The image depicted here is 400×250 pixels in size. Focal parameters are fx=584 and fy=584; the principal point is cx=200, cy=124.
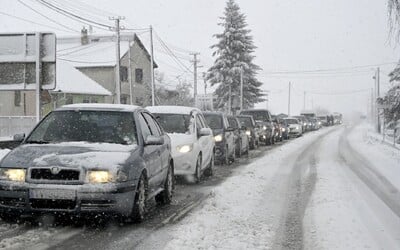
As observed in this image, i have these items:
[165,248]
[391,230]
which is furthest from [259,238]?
[391,230]

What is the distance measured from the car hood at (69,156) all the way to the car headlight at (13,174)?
0.18 feet

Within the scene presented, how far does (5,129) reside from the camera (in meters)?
31.4

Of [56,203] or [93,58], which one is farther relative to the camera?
[93,58]

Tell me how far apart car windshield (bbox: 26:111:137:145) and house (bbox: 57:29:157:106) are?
43.4 metres

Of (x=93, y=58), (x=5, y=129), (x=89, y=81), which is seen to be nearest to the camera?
(x=5, y=129)

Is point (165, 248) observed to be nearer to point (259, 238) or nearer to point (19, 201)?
point (259, 238)

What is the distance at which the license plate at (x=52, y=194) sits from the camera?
6868 mm

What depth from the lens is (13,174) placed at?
7.03 metres

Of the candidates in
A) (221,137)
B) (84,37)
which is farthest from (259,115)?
(84,37)

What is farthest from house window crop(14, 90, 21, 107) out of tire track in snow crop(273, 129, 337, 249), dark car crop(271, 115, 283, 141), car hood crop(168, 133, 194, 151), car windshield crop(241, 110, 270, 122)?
car hood crop(168, 133, 194, 151)

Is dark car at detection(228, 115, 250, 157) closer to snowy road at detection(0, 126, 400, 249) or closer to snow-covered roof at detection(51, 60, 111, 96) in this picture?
snowy road at detection(0, 126, 400, 249)

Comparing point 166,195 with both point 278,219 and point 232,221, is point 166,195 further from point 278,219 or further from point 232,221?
point 278,219

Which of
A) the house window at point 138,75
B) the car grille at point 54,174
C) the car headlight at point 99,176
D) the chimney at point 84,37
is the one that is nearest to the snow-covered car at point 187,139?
the car headlight at point 99,176

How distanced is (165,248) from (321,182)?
7396 millimetres
